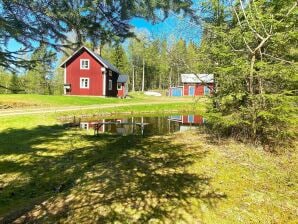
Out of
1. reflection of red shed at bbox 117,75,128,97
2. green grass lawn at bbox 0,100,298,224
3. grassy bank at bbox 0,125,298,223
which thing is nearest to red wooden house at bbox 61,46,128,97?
reflection of red shed at bbox 117,75,128,97

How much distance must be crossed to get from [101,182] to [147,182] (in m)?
1.17

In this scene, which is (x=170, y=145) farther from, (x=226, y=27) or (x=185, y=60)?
(x=226, y=27)

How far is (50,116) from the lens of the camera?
77.9ft

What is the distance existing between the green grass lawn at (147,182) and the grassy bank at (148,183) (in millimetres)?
22

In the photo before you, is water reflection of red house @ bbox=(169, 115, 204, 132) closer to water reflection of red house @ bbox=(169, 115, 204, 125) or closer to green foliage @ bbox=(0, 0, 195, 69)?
water reflection of red house @ bbox=(169, 115, 204, 125)

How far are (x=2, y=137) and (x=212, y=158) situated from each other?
9976 millimetres

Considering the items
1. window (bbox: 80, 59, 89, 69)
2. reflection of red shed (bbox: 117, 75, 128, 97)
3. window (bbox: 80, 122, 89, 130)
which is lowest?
window (bbox: 80, 122, 89, 130)

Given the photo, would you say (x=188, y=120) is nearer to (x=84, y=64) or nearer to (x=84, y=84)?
(x=84, y=84)

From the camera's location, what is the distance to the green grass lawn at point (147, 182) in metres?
6.96

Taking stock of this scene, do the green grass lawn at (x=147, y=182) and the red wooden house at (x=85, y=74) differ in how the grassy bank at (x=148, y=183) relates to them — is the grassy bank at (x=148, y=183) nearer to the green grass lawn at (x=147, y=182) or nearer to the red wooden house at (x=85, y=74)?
the green grass lawn at (x=147, y=182)

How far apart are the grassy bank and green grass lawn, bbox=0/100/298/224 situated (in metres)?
0.02

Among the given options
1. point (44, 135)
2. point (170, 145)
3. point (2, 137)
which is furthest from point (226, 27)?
point (2, 137)

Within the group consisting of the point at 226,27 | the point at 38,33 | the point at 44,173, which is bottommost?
the point at 44,173

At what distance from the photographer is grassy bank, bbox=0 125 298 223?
22.9ft
